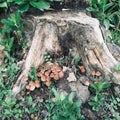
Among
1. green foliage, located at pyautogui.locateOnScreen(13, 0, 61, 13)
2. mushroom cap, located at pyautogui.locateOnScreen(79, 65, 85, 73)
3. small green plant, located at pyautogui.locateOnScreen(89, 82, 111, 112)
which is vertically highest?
green foliage, located at pyautogui.locateOnScreen(13, 0, 61, 13)

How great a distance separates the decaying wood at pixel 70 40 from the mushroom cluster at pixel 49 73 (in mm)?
123

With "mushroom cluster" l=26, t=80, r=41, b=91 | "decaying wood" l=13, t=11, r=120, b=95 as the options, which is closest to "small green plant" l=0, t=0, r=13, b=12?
"decaying wood" l=13, t=11, r=120, b=95

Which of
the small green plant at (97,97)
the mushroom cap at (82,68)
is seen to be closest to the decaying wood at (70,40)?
the mushroom cap at (82,68)

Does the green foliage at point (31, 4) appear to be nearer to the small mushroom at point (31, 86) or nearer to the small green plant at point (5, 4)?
the small green plant at point (5, 4)

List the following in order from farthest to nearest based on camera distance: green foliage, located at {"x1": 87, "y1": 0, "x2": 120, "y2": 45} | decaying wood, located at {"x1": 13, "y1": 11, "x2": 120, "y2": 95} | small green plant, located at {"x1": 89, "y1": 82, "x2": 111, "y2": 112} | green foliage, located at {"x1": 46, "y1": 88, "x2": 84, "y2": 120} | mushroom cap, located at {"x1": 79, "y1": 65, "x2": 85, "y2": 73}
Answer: green foliage, located at {"x1": 87, "y1": 0, "x2": 120, "y2": 45}, mushroom cap, located at {"x1": 79, "y1": 65, "x2": 85, "y2": 73}, decaying wood, located at {"x1": 13, "y1": 11, "x2": 120, "y2": 95}, small green plant, located at {"x1": 89, "y1": 82, "x2": 111, "y2": 112}, green foliage, located at {"x1": 46, "y1": 88, "x2": 84, "y2": 120}

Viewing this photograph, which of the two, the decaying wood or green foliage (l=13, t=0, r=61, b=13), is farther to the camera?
green foliage (l=13, t=0, r=61, b=13)

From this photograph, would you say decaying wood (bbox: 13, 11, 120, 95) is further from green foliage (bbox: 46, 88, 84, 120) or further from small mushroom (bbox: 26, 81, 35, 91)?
green foliage (bbox: 46, 88, 84, 120)

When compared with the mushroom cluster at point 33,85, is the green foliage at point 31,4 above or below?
above

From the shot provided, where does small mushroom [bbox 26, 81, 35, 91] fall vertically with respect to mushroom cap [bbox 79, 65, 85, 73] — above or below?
below

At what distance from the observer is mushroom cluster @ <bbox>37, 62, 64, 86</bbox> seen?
376 centimetres

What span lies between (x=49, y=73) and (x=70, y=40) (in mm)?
483

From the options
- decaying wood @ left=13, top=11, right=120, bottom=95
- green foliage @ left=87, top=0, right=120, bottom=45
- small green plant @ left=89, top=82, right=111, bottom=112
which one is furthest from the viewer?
green foliage @ left=87, top=0, right=120, bottom=45

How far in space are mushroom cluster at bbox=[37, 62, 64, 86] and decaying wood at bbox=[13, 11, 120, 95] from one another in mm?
123

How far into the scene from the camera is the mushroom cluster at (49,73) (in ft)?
12.3
